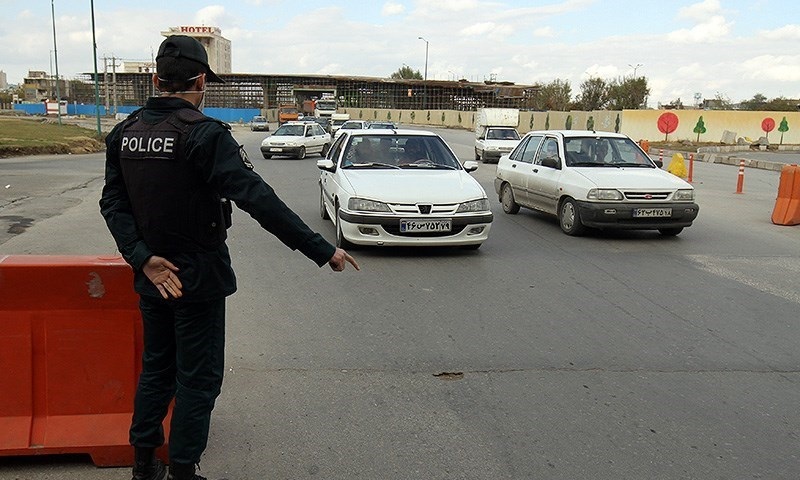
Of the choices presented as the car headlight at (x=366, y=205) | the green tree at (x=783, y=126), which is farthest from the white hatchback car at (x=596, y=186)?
the green tree at (x=783, y=126)

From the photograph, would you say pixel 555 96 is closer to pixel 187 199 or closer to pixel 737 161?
pixel 737 161

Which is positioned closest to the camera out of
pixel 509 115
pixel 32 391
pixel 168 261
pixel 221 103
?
pixel 168 261

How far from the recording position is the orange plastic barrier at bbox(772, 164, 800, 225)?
12.3 metres

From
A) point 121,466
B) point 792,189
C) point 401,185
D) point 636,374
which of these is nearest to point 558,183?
point 401,185

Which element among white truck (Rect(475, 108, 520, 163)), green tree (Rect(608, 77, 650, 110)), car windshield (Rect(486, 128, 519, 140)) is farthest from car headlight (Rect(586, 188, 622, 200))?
green tree (Rect(608, 77, 650, 110))

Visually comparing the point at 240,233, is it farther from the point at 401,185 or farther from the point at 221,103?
the point at 221,103

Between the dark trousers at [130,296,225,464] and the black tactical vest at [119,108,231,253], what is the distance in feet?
0.89

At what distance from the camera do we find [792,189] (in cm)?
1246

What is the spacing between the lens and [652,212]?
10078mm

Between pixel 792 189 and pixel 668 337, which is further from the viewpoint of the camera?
pixel 792 189

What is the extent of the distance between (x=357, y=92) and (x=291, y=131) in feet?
355

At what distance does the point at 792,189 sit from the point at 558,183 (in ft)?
15.3

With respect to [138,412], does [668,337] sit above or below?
below

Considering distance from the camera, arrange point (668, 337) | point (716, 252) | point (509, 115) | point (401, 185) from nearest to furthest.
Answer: point (668, 337) < point (401, 185) < point (716, 252) < point (509, 115)
